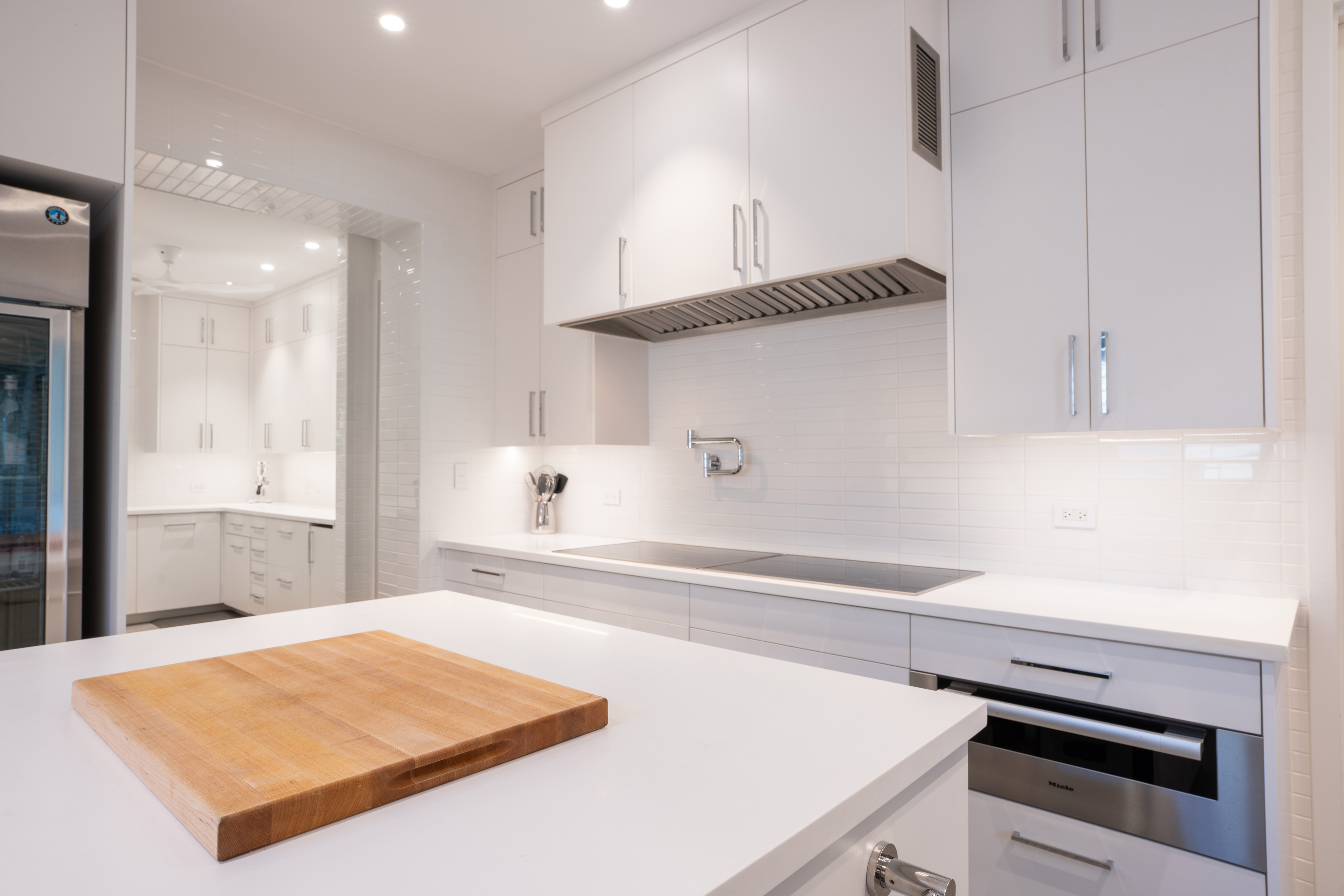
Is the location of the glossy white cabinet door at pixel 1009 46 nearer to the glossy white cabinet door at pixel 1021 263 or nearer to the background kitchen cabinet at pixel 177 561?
the glossy white cabinet door at pixel 1021 263

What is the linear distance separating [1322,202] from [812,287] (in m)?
1.27

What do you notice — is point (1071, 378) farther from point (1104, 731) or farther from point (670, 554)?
point (670, 554)

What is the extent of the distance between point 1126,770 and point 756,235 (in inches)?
67.5

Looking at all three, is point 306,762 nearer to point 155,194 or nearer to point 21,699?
point 21,699

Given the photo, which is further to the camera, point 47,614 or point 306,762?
point 47,614

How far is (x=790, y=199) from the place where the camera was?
228cm

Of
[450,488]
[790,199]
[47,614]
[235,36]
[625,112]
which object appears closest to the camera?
[47,614]

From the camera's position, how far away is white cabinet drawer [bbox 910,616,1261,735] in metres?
1.48

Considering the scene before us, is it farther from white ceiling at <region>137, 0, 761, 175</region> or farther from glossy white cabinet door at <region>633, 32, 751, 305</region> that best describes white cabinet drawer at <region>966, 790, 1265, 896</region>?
white ceiling at <region>137, 0, 761, 175</region>

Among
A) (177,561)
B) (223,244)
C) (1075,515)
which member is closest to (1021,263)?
(1075,515)

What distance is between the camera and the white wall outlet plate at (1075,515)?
214cm

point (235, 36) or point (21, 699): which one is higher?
point (235, 36)

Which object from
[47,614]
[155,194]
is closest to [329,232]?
[155,194]

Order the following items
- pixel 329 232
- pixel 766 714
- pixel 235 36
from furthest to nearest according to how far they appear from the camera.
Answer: pixel 329 232 → pixel 235 36 → pixel 766 714
